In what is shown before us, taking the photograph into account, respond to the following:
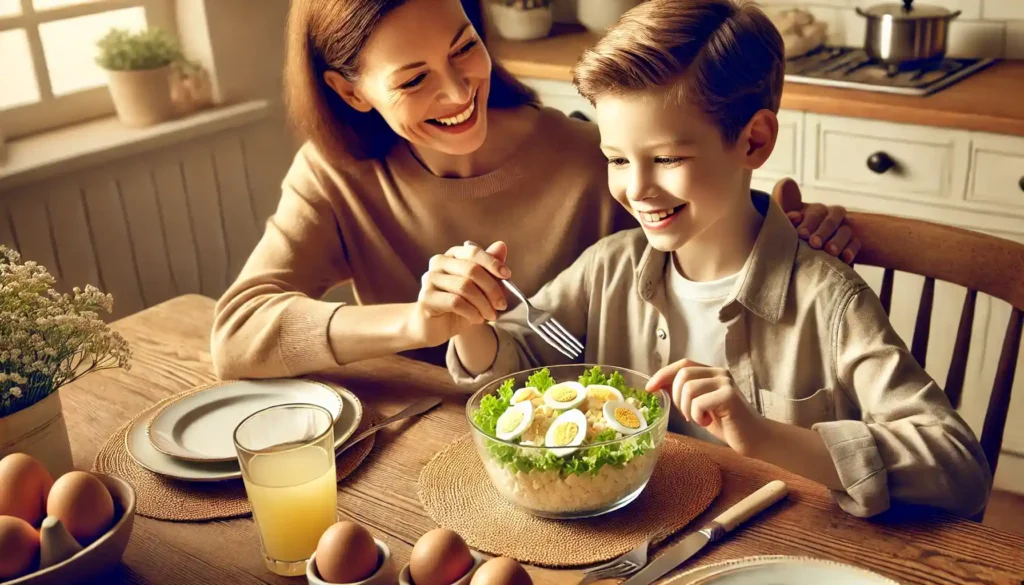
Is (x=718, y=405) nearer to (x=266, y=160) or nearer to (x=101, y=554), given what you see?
(x=101, y=554)

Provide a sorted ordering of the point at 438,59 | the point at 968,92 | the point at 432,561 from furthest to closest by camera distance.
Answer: the point at 968,92, the point at 438,59, the point at 432,561

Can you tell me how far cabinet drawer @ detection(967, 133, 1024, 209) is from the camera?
224 cm

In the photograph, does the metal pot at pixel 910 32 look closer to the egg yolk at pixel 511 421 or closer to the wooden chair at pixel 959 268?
the wooden chair at pixel 959 268

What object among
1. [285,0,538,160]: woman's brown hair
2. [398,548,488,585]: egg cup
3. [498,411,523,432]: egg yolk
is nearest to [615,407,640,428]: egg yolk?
[498,411,523,432]: egg yolk

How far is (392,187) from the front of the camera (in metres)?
1.68

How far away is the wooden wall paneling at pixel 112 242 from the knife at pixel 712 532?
6.00 ft

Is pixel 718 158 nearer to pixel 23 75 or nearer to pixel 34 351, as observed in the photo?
pixel 34 351

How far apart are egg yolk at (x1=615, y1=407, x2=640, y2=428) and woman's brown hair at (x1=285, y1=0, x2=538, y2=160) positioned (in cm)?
65

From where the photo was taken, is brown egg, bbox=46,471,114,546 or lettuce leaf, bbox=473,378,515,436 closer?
brown egg, bbox=46,471,114,546

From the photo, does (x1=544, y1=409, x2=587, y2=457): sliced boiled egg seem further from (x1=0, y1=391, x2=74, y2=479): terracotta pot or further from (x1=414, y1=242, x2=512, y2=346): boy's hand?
(x1=0, y1=391, x2=74, y2=479): terracotta pot

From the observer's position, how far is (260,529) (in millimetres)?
1058

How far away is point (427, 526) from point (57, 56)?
1971mm

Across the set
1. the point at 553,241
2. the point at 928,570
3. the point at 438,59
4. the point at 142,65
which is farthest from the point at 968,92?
the point at 142,65

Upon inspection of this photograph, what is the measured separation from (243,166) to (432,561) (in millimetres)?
2012
